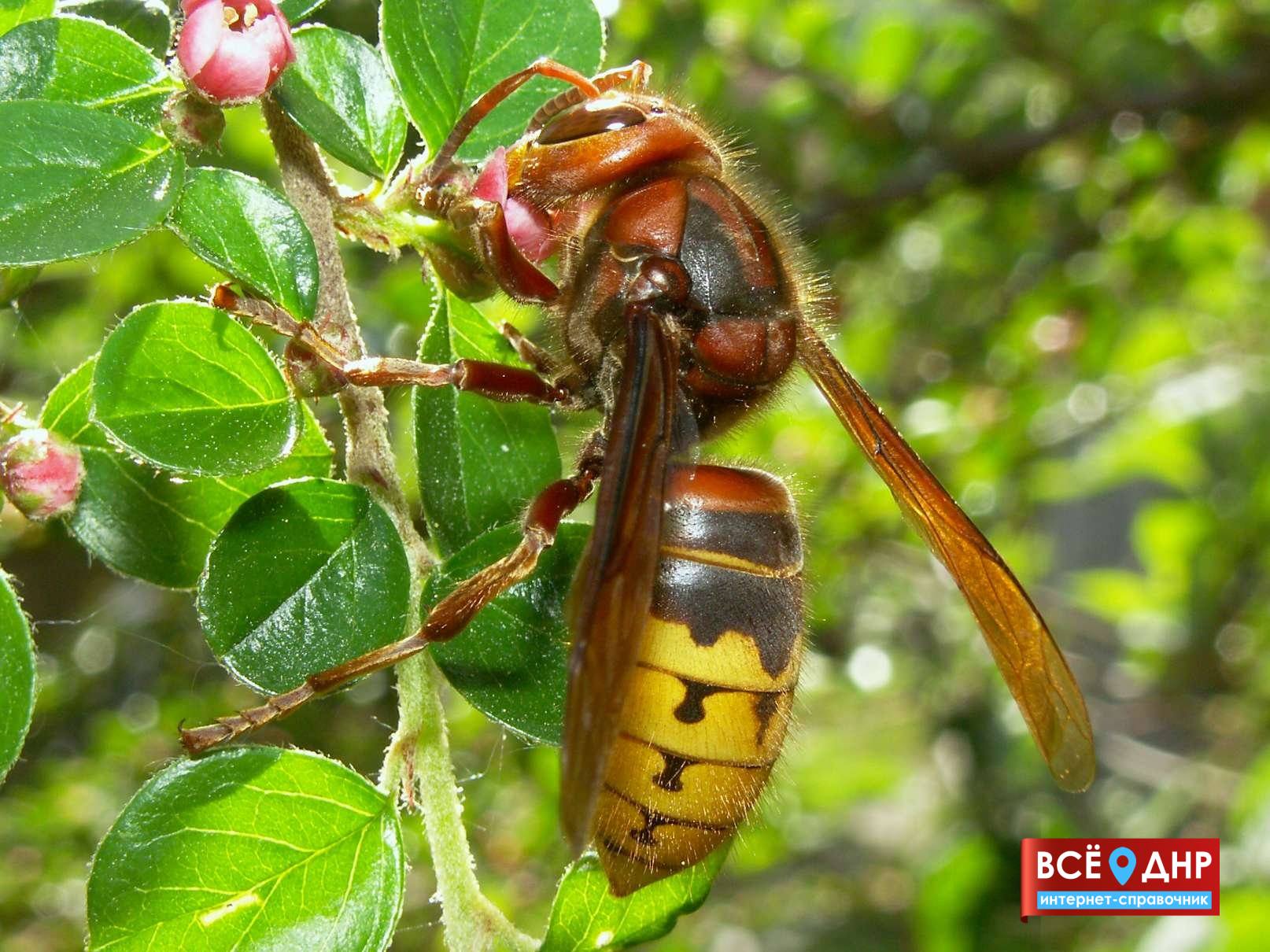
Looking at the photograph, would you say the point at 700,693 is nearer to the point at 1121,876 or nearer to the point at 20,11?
the point at 20,11

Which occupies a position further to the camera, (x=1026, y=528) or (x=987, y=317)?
(x=1026, y=528)

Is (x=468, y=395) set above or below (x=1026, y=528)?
above

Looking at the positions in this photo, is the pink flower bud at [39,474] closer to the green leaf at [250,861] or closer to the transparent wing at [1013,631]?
the green leaf at [250,861]

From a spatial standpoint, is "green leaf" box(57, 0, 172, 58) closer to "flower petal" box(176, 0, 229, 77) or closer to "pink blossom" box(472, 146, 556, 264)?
"flower petal" box(176, 0, 229, 77)

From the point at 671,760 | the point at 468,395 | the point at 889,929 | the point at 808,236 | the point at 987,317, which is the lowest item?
the point at 889,929

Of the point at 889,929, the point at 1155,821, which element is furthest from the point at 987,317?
the point at 889,929

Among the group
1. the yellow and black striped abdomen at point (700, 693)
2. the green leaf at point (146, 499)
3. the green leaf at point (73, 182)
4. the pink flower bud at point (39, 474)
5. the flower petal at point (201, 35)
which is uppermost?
the flower petal at point (201, 35)

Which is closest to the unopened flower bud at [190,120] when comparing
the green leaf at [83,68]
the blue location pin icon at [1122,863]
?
the green leaf at [83,68]

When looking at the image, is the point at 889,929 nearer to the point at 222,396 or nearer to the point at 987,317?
the point at 987,317
